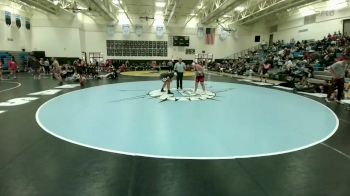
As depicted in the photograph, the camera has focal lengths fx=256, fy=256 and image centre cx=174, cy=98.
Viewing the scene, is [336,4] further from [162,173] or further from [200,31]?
[162,173]

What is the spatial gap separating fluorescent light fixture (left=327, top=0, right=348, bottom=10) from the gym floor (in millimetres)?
21751

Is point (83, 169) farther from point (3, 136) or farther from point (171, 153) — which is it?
point (3, 136)

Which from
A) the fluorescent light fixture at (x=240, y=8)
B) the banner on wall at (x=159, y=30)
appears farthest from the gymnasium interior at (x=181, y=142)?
the banner on wall at (x=159, y=30)

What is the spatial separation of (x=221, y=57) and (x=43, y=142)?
3192 cm

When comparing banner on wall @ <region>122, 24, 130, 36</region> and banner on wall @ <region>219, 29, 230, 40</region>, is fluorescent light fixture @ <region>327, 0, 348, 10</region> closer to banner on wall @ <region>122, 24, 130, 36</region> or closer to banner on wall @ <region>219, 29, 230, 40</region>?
banner on wall @ <region>219, 29, 230, 40</region>

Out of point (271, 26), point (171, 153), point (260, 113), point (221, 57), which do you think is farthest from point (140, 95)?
point (271, 26)

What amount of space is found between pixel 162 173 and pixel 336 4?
2551 cm

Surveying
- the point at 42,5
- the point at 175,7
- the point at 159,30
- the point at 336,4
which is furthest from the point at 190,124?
the point at 159,30

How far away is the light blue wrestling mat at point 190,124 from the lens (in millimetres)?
4777

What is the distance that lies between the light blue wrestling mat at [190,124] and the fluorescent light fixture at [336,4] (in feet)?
54.7

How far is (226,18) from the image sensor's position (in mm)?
31391

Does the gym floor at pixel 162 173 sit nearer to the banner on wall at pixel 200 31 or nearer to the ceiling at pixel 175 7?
the ceiling at pixel 175 7

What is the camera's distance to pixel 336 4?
2256 centimetres

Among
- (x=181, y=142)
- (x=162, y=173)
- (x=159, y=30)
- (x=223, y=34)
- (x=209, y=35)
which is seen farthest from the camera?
(x=223, y=34)
